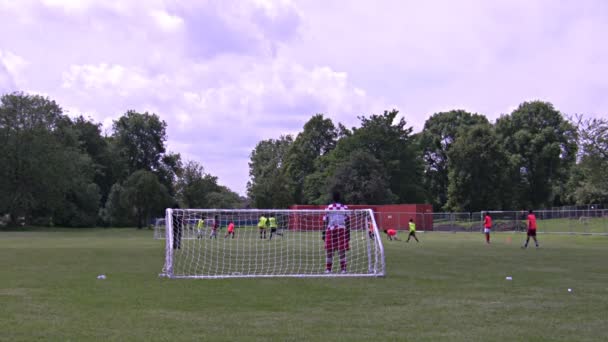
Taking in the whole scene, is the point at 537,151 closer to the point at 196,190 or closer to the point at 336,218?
the point at 196,190

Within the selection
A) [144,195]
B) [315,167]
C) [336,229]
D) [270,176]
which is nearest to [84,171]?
[144,195]

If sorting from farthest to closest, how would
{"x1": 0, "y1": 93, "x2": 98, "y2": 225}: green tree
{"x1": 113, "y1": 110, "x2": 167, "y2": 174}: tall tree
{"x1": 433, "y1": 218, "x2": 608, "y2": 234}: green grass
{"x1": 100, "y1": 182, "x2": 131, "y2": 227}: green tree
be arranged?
{"x1": 113, "y1": 110, "x2": 167, "y2": 174}: tall tree < {"x1": 100, "y1": 182, "x2": 131, "y2": 227}: green tree < {"x1": 0, "y1": 93, "x2": 98, "y2": 225}: green tree < {"x1": 433, "y1": 218, "x2": 608, "y2": 234}: green grass

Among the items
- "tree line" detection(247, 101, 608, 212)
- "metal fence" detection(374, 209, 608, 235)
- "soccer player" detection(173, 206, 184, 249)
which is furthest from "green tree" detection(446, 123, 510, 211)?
"soccer player" detection(173, 206, 184, 249)

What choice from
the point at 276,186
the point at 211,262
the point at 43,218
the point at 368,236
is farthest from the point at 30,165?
the point at 368,236

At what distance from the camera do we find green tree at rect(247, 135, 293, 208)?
83.6 metres

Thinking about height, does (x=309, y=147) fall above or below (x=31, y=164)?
above

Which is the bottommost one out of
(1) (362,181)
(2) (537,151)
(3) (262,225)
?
(3) (262,225)

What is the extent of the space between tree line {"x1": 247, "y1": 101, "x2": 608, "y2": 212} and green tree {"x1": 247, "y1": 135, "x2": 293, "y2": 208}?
19 centimetres

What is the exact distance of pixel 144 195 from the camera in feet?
242

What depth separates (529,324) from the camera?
867cm

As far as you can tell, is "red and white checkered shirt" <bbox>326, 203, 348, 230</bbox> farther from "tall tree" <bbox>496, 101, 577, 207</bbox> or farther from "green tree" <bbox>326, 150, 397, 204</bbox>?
"tall tree" <bbox>496, 101, 577, 207</bbox>

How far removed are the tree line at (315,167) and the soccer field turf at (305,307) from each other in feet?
162

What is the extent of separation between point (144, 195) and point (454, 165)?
37766mm

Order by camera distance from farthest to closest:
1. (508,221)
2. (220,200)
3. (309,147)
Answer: (309,147)
(220,200)
(508,221)
